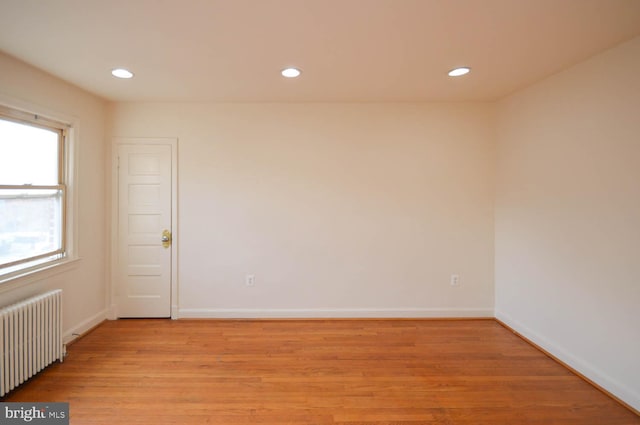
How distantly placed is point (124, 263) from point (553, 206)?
4589 millimetres

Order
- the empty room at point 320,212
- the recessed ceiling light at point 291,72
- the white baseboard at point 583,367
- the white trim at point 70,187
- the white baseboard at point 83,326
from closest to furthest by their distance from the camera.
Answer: the empty room at point 320,212 < the white baseboard at point 583,367 < the recessed ceiling light at point 291,72 < the white trim at point 70,187 < the white baseboard at point 83,326

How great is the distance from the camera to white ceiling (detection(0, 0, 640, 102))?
1702mm

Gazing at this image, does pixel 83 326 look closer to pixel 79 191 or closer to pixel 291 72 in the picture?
pixel 79 191

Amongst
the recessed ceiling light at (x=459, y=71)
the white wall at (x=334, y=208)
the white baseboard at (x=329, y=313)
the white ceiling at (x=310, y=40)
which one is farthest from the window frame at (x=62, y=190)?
the recessed ceiling light at (x=459, y=71)

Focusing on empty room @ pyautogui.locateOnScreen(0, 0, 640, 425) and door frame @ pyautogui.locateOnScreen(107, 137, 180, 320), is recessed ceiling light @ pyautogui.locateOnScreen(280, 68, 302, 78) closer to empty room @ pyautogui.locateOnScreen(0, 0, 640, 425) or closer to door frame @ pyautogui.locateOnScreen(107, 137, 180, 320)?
empty room @ pyautogui.locateOnScreen(0, 0, 640, 425)

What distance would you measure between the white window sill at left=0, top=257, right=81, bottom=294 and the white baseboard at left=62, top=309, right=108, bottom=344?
628 millimetres

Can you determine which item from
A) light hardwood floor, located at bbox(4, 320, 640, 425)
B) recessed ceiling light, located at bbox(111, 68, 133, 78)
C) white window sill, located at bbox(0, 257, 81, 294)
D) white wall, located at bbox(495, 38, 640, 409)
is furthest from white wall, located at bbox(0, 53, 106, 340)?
white wall, located at bbox(495, 38, 640, 409)

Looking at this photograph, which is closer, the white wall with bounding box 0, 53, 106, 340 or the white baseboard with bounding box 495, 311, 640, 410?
the white baseboard with bounding box 495, 311, 640, 410

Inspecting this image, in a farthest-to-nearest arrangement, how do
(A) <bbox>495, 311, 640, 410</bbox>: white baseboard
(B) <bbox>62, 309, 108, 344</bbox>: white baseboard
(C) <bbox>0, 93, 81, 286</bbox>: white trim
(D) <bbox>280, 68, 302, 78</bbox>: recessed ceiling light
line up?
1. (B) <bbox>62, 309, 108, 344</bbox>: white baseboard
2. (C) <bbox>0, 93, 81, 286</bbox>: white trim
3. (D) <bbox>280, 68, 302, 78</bbox>: recessed ceiling light
4. (A) <bbox>495, 311, 640, 410</bbox>: white baseboard

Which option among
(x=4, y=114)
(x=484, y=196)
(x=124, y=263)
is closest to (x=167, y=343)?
(x=124, y=263)

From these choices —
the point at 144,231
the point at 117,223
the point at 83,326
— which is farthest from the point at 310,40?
the point at 83,326

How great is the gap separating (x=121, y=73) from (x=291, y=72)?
1504 mm

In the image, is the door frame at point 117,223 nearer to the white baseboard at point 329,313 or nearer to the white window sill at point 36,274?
the white baseboard at point 329,313

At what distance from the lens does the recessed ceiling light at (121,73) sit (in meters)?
2.55
